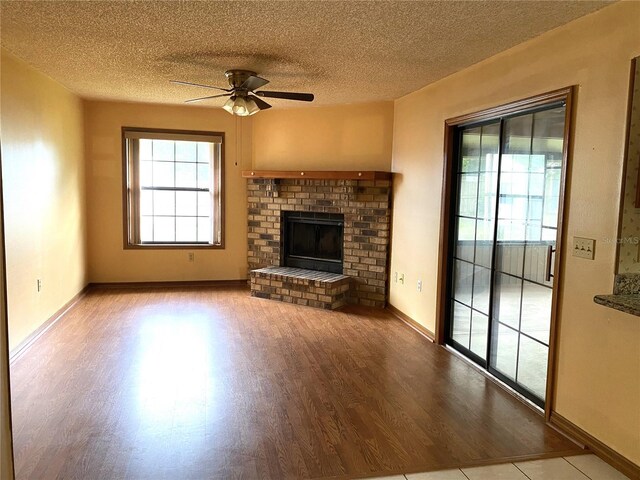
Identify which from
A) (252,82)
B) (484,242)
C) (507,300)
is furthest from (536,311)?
(252,82)

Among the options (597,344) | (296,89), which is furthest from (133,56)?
(597,344)

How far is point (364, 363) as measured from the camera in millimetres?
3818

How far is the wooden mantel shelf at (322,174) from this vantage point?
17.5ft

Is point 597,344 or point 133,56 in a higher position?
point 133,56

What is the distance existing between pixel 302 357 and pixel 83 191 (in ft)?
12.4

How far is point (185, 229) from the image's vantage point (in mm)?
6508

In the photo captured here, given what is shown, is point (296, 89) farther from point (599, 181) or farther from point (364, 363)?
point (599, 181)

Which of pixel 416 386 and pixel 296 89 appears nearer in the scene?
pixel 416 386

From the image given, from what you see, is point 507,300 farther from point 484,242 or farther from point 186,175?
point 186,175

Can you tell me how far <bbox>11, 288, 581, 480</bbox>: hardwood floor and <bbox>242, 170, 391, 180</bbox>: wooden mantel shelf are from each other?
1.70m

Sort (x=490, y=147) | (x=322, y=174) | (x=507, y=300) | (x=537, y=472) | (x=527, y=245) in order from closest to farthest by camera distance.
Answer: (x=537, y=472) < (x=527, y=245) < (x=507, y=300) < (x=490, y=147) < (x=322, y=174)

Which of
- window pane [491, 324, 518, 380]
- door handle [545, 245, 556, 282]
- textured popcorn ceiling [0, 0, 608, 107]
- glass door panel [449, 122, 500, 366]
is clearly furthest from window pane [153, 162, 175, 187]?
door handle [545, 245, 556, 282]

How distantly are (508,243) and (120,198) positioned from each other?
4806 mm

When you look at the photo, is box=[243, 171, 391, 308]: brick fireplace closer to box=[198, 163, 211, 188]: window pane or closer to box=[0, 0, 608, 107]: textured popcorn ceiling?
box=[198, 163, 211, 188]: window pane
